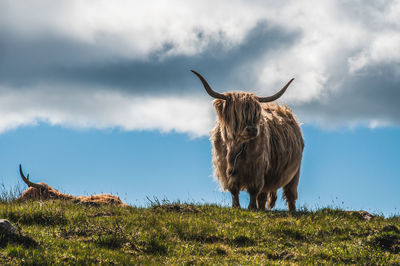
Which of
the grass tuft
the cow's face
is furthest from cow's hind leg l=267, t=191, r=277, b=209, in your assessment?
the grass tuft

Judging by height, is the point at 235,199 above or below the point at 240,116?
below

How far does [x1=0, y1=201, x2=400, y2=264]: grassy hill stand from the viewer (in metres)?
6.68

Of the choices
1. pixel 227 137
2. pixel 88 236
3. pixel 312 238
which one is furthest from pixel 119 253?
pixel 227 137

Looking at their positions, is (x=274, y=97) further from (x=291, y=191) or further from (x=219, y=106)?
(x=291, y=191)

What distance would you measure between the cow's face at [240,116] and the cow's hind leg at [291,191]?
372cm

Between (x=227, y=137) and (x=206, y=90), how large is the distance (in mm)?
1202

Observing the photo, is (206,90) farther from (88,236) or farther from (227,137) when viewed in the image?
(88,236)

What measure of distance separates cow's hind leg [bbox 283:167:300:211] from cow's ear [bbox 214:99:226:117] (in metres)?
3.96

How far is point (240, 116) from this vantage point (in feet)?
35.6

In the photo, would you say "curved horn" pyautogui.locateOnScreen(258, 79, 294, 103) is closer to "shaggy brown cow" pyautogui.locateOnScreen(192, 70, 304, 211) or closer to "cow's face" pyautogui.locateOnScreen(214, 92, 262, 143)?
"shaggy brown cow" pyautogui.locateOnScreen(192, 70, 304, 211)

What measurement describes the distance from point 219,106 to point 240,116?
0.78 m

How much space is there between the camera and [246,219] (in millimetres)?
8875

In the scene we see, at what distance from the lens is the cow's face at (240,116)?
35.2 ft

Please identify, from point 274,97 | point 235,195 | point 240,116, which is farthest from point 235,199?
point 274,97
